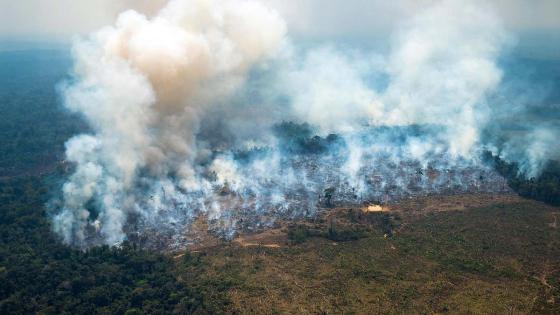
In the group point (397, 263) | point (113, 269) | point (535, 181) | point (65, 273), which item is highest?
point (535, 181)

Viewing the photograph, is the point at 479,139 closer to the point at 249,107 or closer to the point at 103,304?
the point at 249,107

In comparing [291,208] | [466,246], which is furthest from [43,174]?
[466,246]

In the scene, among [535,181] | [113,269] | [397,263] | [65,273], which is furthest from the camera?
[535,181]

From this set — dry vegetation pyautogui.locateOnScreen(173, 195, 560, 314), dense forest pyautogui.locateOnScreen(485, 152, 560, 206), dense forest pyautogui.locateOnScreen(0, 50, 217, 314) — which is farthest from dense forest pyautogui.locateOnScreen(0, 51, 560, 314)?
dry vegetation pyautogui.locateOnScreen(173, 195, 560, 314)

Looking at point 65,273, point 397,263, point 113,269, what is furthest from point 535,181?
point 65,273

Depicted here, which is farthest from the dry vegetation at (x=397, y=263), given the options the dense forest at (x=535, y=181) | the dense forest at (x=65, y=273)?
the dense forest at (x=65, y=273)

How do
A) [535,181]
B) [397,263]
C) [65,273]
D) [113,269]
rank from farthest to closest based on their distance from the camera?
[535,181] → [397,263] → [113,269] → [65,273]

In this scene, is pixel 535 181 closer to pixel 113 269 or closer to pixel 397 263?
pixel 397 263

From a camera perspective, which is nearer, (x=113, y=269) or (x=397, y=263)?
(x=113, y=269)

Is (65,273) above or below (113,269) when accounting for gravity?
below

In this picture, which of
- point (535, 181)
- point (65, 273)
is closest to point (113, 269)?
point (65, 273)

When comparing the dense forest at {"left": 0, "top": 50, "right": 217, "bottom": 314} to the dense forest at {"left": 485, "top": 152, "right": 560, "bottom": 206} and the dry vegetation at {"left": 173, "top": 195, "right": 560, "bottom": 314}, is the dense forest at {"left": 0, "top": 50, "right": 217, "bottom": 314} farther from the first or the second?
the dense forest at {"left": 485, "top": 152, "right": 560, "bottom": 206}
